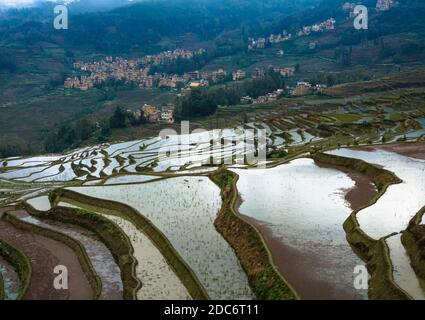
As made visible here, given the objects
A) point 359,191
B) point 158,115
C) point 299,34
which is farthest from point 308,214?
point 299,34

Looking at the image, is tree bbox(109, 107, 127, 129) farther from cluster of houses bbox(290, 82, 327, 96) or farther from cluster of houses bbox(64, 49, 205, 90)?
cluster of houses bbox(64, 49, 205, 90)

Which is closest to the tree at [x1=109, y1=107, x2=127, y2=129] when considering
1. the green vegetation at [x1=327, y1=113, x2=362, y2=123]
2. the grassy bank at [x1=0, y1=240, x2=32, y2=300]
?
the green vegetation at [x1=327, y1=113, x2=362, y2=123]

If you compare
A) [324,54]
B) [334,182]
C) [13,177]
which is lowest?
[13,177]

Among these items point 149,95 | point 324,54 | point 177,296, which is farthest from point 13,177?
point 324,54
